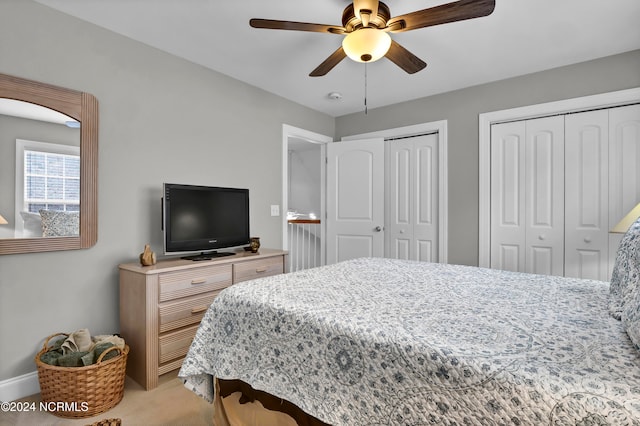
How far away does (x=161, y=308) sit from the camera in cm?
229

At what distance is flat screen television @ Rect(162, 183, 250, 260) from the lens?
2.59 m

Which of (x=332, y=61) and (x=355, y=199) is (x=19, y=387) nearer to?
(x=332, y=61)

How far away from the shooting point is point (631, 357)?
0.87m

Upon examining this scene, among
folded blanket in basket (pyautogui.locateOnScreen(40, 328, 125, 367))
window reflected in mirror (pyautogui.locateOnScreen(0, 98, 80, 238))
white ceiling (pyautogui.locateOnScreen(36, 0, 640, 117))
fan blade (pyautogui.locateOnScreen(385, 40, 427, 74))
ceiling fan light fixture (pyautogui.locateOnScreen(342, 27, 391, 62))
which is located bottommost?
folded blanket in basket (pyautogui.locateOnScreen(40, 328, 125, 367))

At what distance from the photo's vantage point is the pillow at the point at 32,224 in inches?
82.4

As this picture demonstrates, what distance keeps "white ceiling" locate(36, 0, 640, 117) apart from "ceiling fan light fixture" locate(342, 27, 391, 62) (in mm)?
339

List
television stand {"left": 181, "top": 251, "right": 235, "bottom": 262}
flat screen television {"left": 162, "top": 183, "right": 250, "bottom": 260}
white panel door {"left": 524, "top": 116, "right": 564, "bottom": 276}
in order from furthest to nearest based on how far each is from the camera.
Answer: white panel door {"left": 524, "top": 116, "right": 564, "bottom": 276}, television stand {"left": 181, "top": 251, "right": 235, "bottom": 262}, flat screen television {"left": 162, "top": 183, "right": 250, "bottom": 260}

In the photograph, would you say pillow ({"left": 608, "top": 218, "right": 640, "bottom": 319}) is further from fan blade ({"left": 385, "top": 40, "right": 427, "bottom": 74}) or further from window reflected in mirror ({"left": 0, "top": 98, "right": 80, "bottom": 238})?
window reflected in mirror ({"left": 0, "top": 98, "right": 80, "bottom": 238})

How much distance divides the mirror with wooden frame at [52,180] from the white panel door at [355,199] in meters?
2.66

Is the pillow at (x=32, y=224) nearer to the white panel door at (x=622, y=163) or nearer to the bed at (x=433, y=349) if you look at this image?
the bed at (x=433, y=349)

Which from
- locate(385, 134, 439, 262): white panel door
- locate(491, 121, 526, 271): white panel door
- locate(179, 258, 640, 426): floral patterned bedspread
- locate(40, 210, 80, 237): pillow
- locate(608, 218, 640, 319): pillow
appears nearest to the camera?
locate(179, 258, 640, 426): floral patterned bedspread

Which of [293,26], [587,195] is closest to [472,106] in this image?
[587,195]

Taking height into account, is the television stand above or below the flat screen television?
below

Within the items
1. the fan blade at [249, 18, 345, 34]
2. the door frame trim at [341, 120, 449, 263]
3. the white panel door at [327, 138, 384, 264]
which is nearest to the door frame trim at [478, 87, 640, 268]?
the door frame trim at [341, 120, 449, 263]
